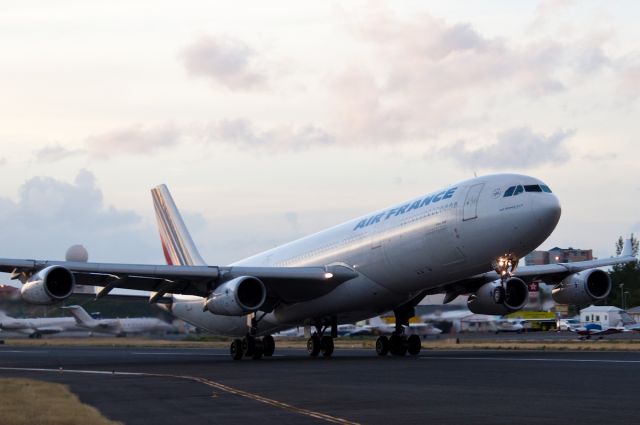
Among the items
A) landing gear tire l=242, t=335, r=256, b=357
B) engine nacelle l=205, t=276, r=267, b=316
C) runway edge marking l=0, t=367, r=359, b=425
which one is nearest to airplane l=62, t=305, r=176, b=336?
landing gear tire l=242, t=335, r=256, b=357

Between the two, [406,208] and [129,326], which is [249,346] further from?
[129,326]

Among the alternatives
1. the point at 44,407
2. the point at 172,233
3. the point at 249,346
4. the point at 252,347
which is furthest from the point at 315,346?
the point at 44,407

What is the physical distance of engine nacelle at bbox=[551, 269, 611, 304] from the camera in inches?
1903

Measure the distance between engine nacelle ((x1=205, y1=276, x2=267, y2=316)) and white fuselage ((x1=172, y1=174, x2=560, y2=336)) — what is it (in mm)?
3775

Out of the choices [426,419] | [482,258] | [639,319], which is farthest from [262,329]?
[639,319]

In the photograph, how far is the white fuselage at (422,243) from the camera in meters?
39.2

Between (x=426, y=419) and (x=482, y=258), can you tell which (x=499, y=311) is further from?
(x=426, y=419)

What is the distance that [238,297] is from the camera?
43.8 m

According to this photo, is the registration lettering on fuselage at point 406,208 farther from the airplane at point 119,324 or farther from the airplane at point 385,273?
the airplane at point 119,324

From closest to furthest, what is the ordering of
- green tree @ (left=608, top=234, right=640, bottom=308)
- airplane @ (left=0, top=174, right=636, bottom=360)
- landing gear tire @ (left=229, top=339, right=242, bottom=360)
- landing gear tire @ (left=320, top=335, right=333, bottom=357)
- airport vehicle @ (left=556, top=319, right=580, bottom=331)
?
airplane @ (left=0, top=174, right=636, bottom=360)
landing gear tire @ (left=320, top=335, right=333, bottom=357)
landing gear tire @ (left=229, top=339, right=242, bottom=360)
airport vehicle @ (left=556, top=319, right=580, bottom=331)
green tree @ (left=608, top=234, right=640, bottom=308)

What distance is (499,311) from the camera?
155 ft

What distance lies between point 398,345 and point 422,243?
7.40 meters

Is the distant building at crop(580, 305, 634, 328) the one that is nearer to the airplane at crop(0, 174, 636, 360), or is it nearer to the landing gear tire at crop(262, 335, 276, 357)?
the airplane at crop(0, 174, 636, 360)

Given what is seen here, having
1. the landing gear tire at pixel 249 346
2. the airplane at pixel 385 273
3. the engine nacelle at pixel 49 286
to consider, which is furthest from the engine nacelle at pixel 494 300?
the engine nacelle at pixel 49 286
